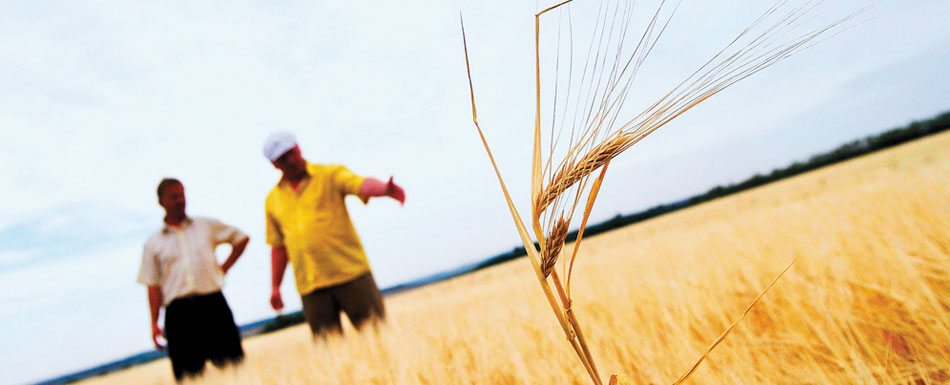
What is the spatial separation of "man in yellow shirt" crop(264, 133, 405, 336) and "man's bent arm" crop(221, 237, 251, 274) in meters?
0.44

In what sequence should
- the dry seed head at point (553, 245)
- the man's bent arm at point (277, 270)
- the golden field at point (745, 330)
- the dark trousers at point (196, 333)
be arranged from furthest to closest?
the man's bent arm at point (277, 270) → the dark trousers at point (196, 333) → the golden field at point (745, 330) → the dry seed head at point (553, 245)

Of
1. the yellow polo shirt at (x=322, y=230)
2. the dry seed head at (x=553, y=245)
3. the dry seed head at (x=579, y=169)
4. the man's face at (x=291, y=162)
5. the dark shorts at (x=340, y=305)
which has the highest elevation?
the man's face at (x=291, y=162)

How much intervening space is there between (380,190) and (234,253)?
122cm

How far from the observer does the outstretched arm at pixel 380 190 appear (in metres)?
1.88

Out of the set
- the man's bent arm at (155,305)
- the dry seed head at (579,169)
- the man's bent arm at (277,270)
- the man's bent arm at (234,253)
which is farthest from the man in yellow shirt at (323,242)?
the dry seed head at (579,169)

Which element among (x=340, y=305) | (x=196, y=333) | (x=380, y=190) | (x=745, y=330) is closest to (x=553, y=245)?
(x=745, y=330)

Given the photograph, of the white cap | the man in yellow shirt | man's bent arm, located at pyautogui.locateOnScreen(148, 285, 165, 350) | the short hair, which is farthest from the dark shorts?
the short hair

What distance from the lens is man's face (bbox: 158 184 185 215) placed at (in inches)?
93.0

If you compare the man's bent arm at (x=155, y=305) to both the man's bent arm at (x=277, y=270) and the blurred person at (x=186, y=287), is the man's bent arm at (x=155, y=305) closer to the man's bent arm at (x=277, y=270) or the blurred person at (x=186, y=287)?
the blurred person at (x=186, y=287)

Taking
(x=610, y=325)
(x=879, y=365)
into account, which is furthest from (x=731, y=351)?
(x=610, y=325)

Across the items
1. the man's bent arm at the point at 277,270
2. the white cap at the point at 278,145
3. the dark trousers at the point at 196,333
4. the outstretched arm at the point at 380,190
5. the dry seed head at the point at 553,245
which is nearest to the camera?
the dry seed head at the point at 553,245

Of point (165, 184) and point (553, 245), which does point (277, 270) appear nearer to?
point (165, 184)

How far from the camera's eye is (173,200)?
7.77 ft

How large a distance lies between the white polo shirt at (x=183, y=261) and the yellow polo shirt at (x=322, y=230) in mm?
473
